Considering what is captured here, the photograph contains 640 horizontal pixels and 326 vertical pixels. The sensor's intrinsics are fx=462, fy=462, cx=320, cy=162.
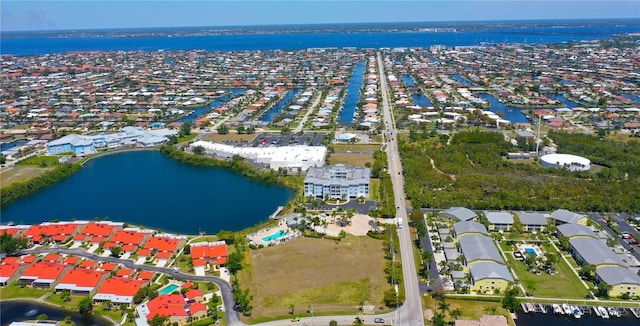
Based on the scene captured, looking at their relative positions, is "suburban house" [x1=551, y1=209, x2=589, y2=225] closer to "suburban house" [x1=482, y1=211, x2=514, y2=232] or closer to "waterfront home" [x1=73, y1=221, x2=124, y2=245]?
"suburban house" [x1=482, y1=211, x2=514, y2=232]

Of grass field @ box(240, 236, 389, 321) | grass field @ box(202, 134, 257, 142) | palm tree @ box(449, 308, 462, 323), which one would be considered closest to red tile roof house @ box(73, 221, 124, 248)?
grass field @ box(240, 236, 389, 321)

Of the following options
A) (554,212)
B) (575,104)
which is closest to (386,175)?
(554,212)

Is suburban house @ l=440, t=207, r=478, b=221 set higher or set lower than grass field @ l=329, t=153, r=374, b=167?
lower

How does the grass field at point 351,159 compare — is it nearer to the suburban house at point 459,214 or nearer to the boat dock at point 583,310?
the suburban house at point 459,214

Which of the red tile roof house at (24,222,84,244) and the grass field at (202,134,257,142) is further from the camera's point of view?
the grass field at (202,134,257,142)

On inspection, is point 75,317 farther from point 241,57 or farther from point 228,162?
point 241,57
